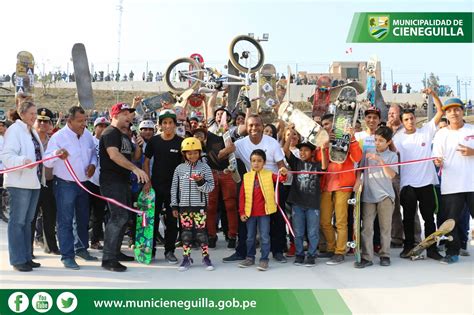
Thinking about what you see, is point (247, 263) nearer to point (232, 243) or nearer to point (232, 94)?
point (232, 243)

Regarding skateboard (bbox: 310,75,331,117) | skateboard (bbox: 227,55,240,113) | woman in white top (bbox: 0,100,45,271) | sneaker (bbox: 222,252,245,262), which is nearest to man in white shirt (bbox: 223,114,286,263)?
sneaker (bbox: 222,252,245,262)

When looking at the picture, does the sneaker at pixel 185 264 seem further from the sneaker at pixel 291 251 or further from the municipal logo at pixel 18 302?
the municipal logo at pixel 18 302

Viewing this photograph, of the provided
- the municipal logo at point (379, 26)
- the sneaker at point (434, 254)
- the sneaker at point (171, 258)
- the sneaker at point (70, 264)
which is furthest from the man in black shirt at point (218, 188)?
the municipal logo at point (379, 26)

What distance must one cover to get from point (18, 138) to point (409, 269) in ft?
15.4

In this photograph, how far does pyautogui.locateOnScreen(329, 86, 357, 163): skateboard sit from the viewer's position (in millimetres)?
5883

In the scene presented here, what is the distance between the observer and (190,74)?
11.2 metres

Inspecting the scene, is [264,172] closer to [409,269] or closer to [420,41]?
[409,269]

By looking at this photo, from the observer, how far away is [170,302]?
14.4 ft

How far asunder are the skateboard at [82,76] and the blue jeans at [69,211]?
2.70 meters

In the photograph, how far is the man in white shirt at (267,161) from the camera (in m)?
6.02

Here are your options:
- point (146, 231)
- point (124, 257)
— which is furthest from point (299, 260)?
point (124, 257)

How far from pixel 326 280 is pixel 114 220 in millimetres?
2459

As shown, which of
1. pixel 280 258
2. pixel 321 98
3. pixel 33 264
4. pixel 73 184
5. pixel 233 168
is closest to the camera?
pixel 33 264

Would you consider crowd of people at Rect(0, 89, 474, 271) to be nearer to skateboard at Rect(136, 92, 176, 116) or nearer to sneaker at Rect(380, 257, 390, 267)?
sneaker at Rect(380, 257, 390, 267)
